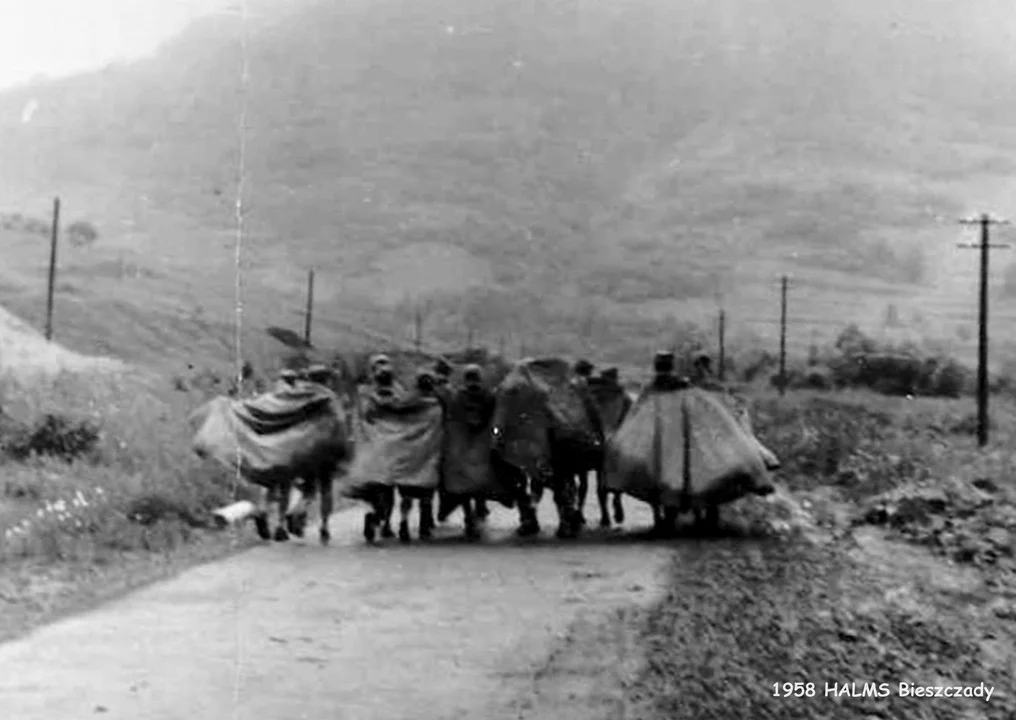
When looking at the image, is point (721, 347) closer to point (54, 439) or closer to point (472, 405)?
point (472, 405)

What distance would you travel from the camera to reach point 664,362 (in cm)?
1250

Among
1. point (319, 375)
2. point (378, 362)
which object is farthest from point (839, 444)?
point (319, 375)

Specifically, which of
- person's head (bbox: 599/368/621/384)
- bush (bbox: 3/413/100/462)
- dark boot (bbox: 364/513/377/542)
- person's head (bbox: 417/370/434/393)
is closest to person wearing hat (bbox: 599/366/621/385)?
person's head (bbox: 599/368/621/384)

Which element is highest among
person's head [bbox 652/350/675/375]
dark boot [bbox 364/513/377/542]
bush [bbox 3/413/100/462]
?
person's head [bbox 652/350/675/375]

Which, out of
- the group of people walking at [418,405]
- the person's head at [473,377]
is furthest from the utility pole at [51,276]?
the person's head at [473,377]

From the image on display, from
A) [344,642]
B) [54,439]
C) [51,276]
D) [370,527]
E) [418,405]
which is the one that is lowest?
[344,642]

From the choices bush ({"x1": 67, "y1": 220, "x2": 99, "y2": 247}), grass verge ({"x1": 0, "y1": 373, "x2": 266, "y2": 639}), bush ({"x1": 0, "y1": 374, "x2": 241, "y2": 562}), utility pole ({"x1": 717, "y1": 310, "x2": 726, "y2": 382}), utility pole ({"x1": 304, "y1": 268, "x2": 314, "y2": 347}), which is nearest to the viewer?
grass verge ({"x1": 0, "y1": 373, "x2": 266, "y2": 639})

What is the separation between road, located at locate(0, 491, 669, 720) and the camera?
A: 5953 millimetres

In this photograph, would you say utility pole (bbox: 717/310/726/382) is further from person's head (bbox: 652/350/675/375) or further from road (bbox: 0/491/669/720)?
road (bbox: 0/491/669/720)

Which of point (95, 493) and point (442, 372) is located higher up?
point (442, 372)

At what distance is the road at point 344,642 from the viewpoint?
5953mm

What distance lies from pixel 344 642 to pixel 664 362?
18.7ft

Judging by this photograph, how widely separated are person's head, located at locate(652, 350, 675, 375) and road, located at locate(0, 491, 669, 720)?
5.68ft

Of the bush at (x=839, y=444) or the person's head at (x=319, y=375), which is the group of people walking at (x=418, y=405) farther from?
the bush at (x=839, y=444)
